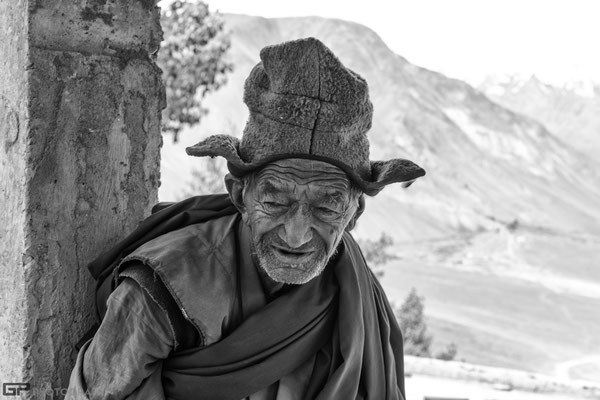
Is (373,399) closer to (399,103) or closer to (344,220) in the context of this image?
(344,220)

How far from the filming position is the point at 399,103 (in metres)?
43.1

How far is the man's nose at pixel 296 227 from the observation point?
192cm

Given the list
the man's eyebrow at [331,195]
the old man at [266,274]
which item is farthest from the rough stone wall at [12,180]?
the man's eyebrow at [331,195]

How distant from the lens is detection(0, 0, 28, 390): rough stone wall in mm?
2213

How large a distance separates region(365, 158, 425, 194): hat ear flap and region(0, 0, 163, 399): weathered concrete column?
2.65 feet

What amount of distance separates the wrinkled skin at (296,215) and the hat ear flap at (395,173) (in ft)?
0.26

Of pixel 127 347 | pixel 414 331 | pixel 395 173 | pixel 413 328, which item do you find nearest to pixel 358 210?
pixel 395 173

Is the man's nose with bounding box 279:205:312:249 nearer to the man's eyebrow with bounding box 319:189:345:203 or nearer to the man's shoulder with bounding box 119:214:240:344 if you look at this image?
the man's eyebrow with bounding box 319:189:345:203

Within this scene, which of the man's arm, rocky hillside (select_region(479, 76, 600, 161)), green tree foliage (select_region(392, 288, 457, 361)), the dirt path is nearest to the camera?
the man's arm

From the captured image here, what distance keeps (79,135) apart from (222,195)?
43 cm

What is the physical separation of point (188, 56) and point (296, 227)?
5.57 m

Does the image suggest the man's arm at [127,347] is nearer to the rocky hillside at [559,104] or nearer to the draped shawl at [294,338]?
the draped shawl at [294,338]

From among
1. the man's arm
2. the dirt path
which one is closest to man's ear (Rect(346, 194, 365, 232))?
the man's arm

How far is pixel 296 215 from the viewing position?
6.32ft
